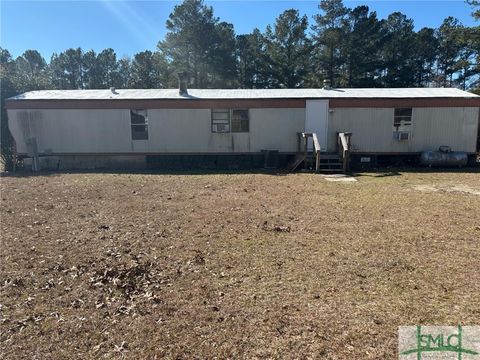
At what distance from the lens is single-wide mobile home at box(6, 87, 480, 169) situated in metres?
14.8

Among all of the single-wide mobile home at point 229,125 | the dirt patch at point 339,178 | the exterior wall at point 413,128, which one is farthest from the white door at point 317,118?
the dirt patch at point 339,178

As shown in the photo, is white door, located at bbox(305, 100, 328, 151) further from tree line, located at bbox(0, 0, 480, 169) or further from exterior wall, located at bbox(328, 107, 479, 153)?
tree line, located at bbox(0, 0, 480, 169)

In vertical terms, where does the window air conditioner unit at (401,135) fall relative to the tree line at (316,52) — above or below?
below

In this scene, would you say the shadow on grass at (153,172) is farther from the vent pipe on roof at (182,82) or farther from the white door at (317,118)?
the vent pipe on roof at (182,82)

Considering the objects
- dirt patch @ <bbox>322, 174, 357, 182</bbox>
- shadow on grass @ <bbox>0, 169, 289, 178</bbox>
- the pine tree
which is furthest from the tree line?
dirt patch @ <bbox>322, 174, 357, 182</bbox>

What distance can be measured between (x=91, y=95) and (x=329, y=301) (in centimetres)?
1528

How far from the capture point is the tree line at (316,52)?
34438 millimetres

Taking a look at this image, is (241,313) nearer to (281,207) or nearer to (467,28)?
(281,207)

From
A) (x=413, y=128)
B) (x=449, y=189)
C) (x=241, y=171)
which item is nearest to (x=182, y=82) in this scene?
(x=241, y=171)

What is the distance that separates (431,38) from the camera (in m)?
36.4

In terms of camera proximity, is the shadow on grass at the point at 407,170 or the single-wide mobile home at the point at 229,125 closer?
the shadow on grass at the point at 407,170

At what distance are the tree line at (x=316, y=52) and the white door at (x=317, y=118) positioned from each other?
22.2m

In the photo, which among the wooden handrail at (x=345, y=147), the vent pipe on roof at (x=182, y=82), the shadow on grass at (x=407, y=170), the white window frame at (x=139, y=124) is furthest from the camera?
the vent pipe on roof at (x=182, y=82)

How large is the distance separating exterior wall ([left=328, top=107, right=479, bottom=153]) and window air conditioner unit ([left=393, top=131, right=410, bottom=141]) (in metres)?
0.13
